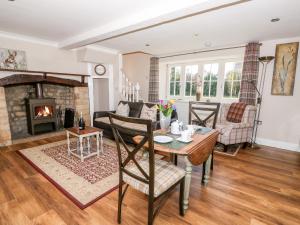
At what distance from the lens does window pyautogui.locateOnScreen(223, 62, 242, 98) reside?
443 cm

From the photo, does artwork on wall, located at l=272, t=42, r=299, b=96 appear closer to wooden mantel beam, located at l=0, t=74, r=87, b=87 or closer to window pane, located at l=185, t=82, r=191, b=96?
window pane, located at l=185, t=82, r=191, b=96

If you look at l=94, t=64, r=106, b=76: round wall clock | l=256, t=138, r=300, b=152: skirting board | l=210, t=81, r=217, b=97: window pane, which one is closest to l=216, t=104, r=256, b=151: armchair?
l=256, t=138, r=300, b=152: skirting board

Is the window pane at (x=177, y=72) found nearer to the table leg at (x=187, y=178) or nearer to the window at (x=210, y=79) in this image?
the window at (x=210, y=79)

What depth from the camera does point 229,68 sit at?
14.9ft

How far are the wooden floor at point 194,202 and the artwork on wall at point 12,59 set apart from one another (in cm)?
219

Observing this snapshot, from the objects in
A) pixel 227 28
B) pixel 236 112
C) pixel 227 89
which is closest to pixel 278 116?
pixel 236 112

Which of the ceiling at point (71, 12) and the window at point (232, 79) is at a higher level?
the ceiling at point (71, 12)

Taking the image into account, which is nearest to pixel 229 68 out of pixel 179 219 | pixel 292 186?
pixel 292 186

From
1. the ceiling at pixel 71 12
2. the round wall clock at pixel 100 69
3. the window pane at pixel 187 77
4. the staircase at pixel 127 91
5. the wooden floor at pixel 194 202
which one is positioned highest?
the ceiling at pixel 71 12

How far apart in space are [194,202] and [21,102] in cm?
447

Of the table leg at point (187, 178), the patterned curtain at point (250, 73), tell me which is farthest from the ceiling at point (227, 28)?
the table leg at point (187, 178)

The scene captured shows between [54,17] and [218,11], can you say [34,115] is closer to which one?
[54,17]

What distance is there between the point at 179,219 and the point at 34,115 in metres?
4.02

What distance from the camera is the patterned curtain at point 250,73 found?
150 inches
